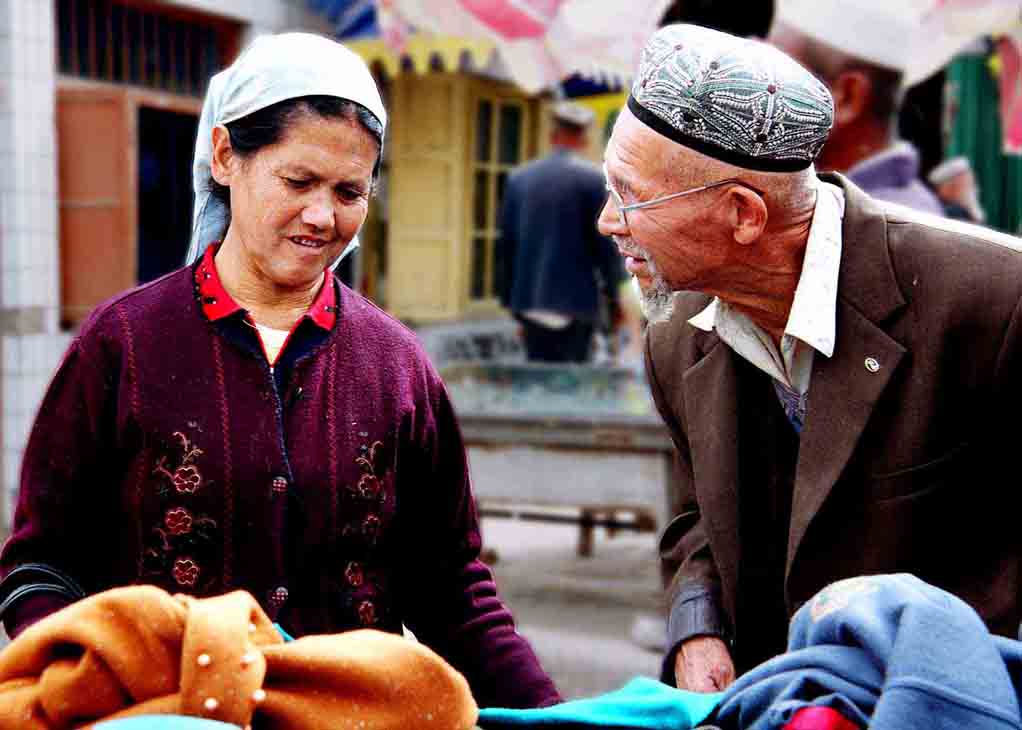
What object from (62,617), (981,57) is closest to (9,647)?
(62,617)

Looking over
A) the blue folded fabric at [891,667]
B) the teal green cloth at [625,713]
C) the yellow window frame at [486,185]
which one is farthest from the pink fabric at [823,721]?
the yellow window frame at [486,185]

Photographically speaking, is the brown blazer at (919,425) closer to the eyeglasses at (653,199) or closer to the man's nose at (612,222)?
the eyeglasses at (653,199)

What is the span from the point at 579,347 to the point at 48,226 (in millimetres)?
3162

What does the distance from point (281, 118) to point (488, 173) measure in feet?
34.0

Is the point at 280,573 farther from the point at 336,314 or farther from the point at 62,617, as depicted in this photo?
the point at 62,617

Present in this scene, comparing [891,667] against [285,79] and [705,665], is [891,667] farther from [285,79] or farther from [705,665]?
[285,79]

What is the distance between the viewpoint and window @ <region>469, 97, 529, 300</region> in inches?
467

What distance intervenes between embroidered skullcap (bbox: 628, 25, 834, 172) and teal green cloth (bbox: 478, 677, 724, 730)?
0.78 metres

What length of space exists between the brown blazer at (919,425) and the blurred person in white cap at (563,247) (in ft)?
17.1

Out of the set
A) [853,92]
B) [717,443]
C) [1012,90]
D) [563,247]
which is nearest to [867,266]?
[717,443]

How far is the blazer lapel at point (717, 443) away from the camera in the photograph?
6.47 ft

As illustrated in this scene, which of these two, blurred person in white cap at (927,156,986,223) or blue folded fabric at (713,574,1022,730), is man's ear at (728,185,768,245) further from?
blurred person in white cap at (927,156,986,223)

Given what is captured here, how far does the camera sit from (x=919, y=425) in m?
1.83

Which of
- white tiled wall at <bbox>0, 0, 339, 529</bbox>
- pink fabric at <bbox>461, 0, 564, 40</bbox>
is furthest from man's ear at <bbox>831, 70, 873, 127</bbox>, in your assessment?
white tiled wall at <bbox>0, 0, 339, 529</bbox>
